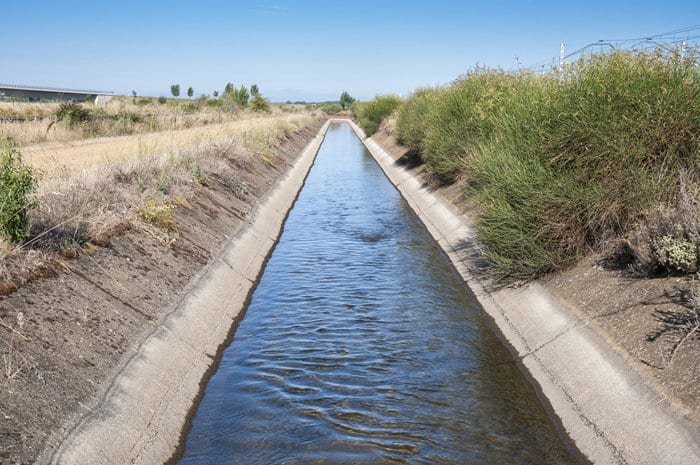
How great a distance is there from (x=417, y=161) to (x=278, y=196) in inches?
450

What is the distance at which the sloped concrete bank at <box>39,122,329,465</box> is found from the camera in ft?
23.7

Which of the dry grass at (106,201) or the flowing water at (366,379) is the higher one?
the dry grass at (106,201)

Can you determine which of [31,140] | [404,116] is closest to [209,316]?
[31,140]

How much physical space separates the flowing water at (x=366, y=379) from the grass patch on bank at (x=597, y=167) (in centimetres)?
204

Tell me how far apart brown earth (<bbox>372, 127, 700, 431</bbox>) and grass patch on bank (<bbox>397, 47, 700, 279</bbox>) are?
0.41m

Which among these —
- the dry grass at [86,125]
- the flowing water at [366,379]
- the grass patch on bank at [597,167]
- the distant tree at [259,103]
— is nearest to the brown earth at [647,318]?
the grass patch on bank at [597,167]

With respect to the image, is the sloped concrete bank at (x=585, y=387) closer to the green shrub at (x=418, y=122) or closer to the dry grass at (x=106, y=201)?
the dry grass at (x=106, y=201)

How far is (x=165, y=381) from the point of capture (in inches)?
365

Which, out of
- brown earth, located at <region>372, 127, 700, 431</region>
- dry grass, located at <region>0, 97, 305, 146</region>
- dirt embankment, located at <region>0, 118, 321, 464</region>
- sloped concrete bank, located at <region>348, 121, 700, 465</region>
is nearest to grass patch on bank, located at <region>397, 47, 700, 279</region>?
brown earth, located at <region>372, 127, 700, 431</region>

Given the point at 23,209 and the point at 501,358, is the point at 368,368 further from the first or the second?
the point at 23,209

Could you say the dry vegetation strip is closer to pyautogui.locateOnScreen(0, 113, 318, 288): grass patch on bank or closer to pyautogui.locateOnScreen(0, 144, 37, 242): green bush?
pyautogui.locateOnScreen(0, 113, 318, 288): grass patch on bank

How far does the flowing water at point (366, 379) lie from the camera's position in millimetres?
8430

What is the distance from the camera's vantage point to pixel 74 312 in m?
9.18

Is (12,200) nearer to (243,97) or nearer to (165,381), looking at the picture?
(165,381)
